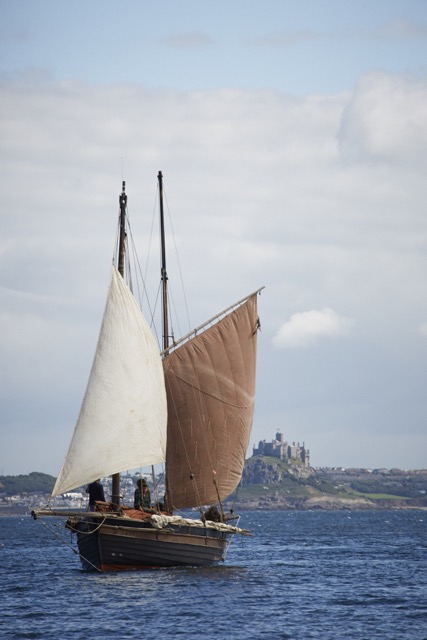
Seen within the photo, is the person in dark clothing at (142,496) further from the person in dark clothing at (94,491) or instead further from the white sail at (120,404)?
the person in dark clothing at (94,491)

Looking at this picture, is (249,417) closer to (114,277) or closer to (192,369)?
(192,369)

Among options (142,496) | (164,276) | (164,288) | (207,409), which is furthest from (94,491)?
(164,276)

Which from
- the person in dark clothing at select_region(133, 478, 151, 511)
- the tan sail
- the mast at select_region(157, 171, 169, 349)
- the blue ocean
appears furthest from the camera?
the mast at select_region(157, 171, 169, 349)

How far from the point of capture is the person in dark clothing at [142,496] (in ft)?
182

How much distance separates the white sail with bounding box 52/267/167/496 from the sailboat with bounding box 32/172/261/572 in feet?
0.16

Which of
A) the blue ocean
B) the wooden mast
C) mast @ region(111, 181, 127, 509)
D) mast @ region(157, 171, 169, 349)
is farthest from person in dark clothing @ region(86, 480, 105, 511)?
mast @ region(157, 171, 169, 349)

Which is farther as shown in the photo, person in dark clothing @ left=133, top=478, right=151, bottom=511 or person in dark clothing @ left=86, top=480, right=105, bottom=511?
person in dark clothing @ left=133, top=478, right=151, bottom=511

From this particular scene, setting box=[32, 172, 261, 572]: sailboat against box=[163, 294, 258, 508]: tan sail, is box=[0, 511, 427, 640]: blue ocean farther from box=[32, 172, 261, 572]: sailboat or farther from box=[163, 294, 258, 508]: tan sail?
box=[163, 294, 258, 508]: tan sail

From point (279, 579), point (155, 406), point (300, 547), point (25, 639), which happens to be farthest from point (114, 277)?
point (300, 547)

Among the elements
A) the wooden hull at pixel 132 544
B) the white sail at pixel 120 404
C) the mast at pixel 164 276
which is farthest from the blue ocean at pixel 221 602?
the mast at pixel 164 276

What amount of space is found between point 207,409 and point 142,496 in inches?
238

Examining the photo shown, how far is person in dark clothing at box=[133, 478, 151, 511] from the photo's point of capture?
5553 cm

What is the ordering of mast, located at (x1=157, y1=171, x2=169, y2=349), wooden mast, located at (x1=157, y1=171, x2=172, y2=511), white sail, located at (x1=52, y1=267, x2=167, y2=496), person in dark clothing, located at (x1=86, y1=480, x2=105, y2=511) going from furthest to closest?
mast, located at (x1=157, y1=171, x2=169, y2=349) < wooden mast, located at (x1=157, y1=171, x2=172, y2=511) < person in dark clothing, located at (x1=86, y1=480, x2=105, y2=511) < white sail, located at (x1=52, y1=267, x2=167, y2=496)

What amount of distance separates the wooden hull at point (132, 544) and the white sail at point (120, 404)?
8.01ft
